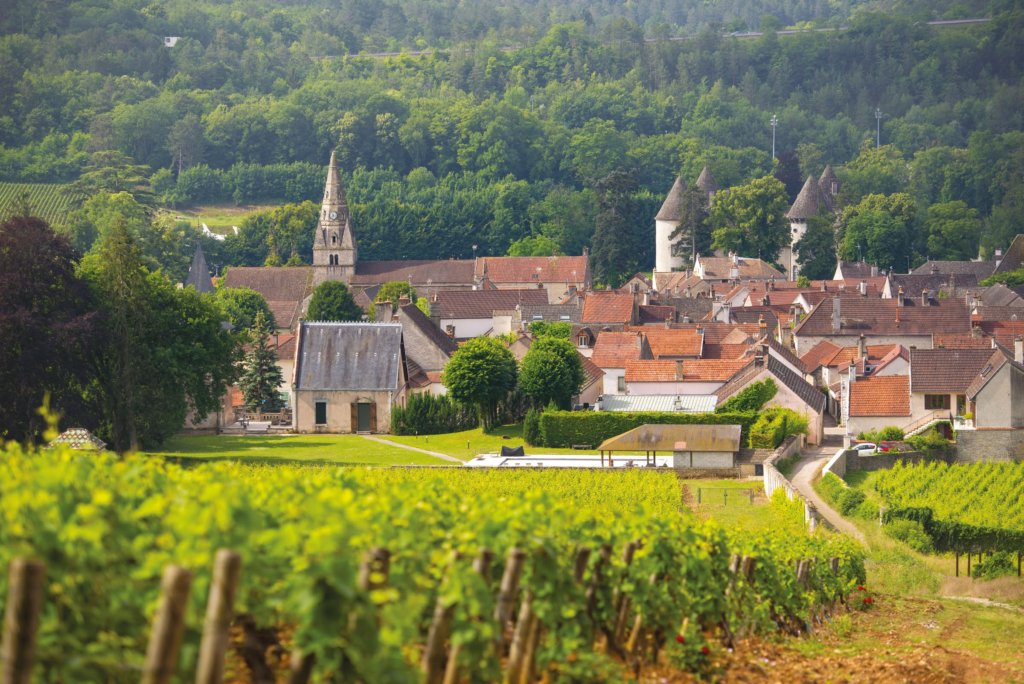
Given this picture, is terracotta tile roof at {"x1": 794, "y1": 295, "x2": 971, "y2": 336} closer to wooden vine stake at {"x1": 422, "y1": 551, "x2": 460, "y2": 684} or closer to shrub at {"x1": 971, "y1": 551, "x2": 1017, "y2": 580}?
shrub at {"x1": 971, "y1": 551, "x2": 1017, "y2": 580}

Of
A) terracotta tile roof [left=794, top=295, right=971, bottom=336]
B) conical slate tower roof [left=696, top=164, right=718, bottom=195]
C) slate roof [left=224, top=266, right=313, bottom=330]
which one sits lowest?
terracotta tile roof [left=794, top=295, right=971, bottom=336]

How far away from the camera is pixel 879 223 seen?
137m

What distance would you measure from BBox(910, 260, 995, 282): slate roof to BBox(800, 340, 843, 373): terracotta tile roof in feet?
155

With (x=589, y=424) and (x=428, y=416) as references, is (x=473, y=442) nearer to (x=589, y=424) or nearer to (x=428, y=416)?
(x=428, y=416)

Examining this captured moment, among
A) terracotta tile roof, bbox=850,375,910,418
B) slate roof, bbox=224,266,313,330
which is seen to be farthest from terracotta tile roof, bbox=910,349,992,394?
slate roof, bbox=224,266,313,330

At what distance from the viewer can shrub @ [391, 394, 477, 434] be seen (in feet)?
196

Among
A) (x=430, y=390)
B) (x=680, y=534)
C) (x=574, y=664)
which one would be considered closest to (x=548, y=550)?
(x=574, y=664)

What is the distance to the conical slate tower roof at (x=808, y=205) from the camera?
14762 centimetres

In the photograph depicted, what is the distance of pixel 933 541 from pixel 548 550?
2543cm

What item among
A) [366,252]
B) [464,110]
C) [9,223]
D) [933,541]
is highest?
[464,110]

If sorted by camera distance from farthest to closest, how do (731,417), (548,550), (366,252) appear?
(366,252), (731,417), (548,550)

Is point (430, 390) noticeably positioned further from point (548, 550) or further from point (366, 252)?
point (366, 252)

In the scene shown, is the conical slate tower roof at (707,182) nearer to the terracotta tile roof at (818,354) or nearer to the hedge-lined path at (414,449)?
the terracotta tile roof at (818,354)

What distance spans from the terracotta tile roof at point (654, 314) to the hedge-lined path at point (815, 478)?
31.2 m
